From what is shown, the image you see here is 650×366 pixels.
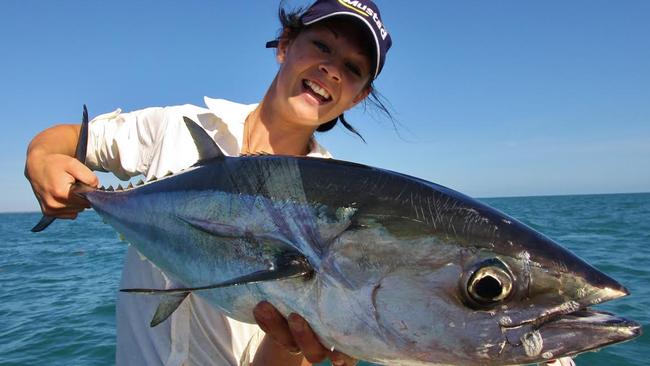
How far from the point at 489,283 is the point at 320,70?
1.79 m

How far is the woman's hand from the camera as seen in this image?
251cm

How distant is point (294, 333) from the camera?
1792 mm

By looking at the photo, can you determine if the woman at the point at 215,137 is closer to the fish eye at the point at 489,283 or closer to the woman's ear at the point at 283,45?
the woman's ear at the point at 283,45

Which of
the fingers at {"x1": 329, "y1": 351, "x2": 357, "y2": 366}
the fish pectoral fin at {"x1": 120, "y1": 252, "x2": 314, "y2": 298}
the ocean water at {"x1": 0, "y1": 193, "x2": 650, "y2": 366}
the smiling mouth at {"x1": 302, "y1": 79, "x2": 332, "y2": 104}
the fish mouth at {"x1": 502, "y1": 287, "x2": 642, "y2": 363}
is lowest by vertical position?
the ocean water at {"x1": 0, "y1": 193, "x2": 650, "y2": 366}

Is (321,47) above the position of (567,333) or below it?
above

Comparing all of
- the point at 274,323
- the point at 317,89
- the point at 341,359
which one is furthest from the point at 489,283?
the point at 317,89

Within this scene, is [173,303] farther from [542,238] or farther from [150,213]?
[542,238]

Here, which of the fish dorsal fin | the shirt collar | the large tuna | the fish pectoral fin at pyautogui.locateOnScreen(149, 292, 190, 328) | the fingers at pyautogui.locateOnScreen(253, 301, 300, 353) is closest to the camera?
the large tuna

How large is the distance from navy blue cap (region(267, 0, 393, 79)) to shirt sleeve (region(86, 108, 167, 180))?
1148 millimetres

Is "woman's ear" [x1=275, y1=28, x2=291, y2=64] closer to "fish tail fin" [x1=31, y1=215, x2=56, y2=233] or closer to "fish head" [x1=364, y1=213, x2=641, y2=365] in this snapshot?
"fish tail fin" [x1=31, y1=215, x2=56, y2=233]

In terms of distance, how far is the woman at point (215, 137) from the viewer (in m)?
2.59

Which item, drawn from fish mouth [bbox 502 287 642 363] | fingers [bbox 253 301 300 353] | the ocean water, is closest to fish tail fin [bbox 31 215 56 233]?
fingers [bbox 253 301 300 353]

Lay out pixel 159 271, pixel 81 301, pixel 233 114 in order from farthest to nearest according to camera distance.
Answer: pixel 81 301 → pixel 233 114 → pixel 159 271

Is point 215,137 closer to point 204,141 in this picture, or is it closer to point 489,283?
point 204,141
